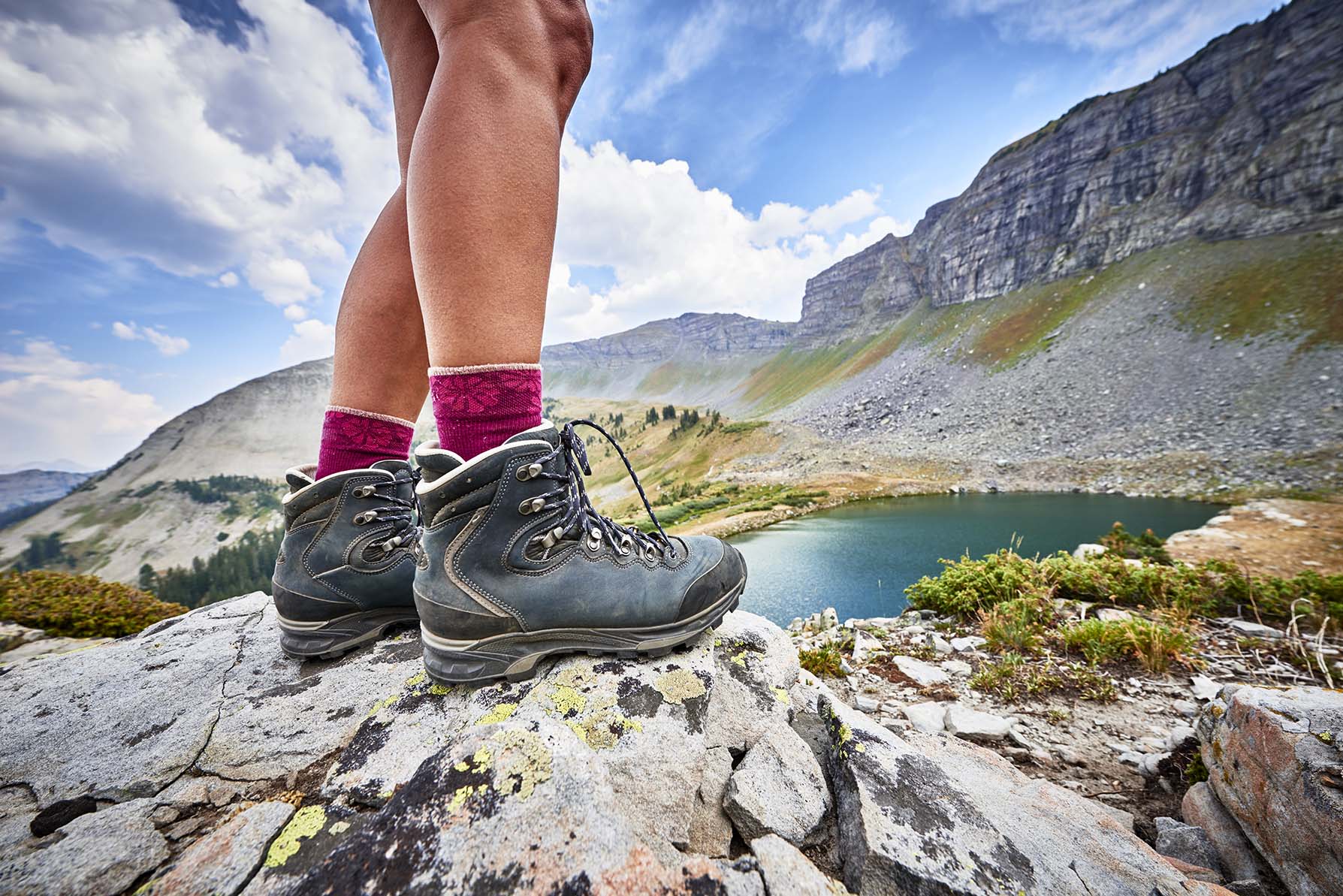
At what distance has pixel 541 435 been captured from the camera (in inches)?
56.1

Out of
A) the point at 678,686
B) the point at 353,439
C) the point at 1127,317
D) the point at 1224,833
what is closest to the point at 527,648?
the point at 678,686

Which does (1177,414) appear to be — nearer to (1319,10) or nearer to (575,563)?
(575,563)

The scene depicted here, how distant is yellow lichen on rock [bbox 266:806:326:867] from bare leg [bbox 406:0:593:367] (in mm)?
1011

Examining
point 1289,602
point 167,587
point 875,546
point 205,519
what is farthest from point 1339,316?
point 205,519

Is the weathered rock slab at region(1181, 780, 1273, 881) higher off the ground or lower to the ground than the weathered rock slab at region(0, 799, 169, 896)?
lower

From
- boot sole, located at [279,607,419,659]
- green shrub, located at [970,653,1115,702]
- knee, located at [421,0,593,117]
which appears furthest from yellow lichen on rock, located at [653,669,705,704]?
green shrub, located at [970,653,1115,702]

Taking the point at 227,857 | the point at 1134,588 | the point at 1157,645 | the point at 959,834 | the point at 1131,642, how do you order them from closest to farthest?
the point at 227,857 → the point at 959,834 → the point at 1157,645 → the point at 1131,642 → the point at 1134,588

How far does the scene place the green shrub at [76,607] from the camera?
10.5 feet

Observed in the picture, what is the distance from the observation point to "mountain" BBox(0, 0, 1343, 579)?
69.2ft

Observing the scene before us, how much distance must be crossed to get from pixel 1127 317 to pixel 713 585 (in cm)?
4943

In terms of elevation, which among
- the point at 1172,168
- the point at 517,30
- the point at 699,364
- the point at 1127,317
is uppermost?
the point at 699,364

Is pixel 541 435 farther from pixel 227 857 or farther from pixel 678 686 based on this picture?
pixel 227 857

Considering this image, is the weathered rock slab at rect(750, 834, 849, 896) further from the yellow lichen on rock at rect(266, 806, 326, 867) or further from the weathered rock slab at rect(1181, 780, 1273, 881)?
the weathered rock slab at rect(1181, 780, 1273, 881)

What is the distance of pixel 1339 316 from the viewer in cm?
2469
